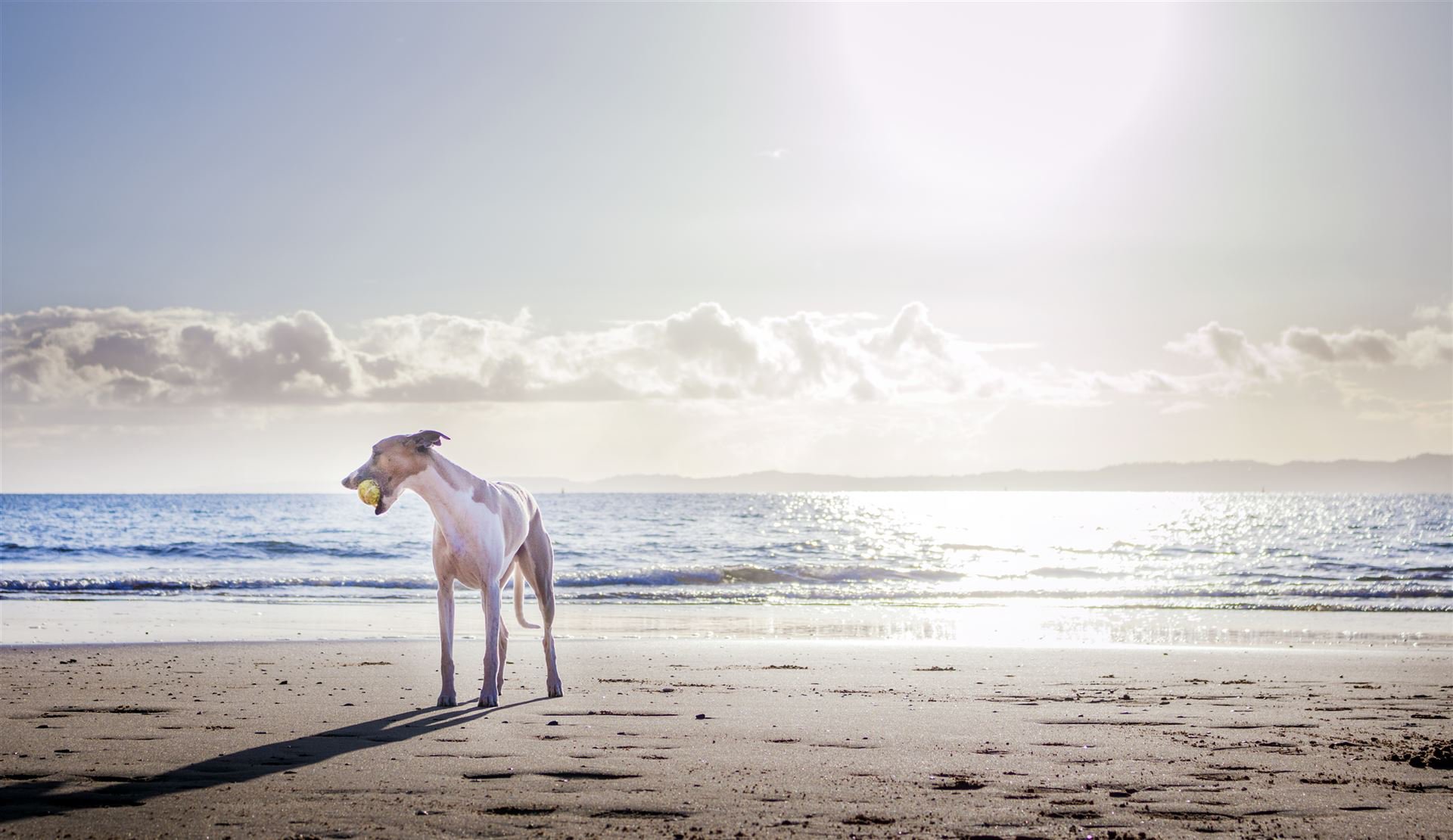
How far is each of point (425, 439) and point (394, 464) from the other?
0.89 feet

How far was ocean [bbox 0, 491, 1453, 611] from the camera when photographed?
23672 millimetres

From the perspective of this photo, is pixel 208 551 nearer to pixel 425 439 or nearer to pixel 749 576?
pixel 749 576

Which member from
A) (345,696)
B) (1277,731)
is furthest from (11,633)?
(1277,731)

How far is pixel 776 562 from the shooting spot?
1455 inches

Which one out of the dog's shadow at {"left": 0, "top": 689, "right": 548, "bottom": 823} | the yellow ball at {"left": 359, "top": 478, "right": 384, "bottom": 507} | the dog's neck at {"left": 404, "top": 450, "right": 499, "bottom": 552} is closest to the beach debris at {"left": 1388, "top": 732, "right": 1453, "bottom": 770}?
the dog's shadow at {"left": 0, "top": 689, "right": 548, "bottom": 823}

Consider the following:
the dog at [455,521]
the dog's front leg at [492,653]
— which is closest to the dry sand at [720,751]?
the dog's front leg at [492,653]

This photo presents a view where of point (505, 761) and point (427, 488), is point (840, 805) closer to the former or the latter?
point (505, 761)

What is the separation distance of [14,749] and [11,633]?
9372 millimetres

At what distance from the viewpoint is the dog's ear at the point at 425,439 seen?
7.41m

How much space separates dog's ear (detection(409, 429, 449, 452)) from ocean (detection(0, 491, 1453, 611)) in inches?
593

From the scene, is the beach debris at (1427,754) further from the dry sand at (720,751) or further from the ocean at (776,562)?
the ocean at (776,562)

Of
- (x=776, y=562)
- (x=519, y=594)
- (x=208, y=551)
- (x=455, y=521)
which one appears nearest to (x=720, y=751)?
(x=455, y=521)

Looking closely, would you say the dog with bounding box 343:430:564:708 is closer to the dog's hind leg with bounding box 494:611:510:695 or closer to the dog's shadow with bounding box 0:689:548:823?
the dog's hind leg with bounding box 494:611:510:695

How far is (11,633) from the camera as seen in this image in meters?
13.7
